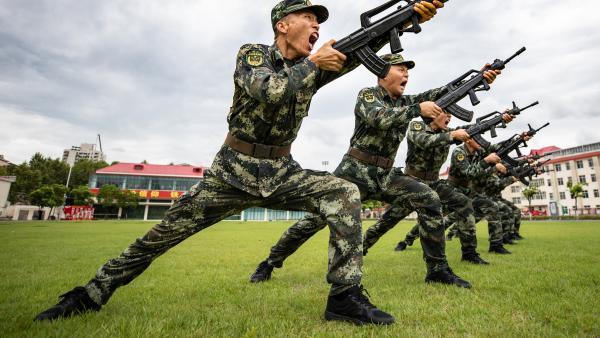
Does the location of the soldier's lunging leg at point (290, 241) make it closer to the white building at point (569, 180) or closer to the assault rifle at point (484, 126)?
the assault rifle at point (484, 126)

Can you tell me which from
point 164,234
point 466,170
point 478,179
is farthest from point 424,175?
point 164,234

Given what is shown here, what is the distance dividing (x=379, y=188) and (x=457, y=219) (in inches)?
103

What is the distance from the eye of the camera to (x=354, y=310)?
243 centimetres

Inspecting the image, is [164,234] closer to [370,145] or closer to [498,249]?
[370,145]

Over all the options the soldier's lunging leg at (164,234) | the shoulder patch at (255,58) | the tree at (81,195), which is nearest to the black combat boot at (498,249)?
the soldier's lunging leg at (164,234)

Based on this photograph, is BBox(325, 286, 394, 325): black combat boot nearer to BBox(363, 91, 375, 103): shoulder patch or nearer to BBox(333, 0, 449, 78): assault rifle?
BBox(333, 0, 449, 78): assault rifle

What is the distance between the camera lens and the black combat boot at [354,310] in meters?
2.38

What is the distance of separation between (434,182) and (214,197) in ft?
14.4

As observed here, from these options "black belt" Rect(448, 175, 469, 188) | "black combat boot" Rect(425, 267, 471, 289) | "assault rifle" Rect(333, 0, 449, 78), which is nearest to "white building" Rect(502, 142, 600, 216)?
"black belt" Rect(448, 175, 469, 188)

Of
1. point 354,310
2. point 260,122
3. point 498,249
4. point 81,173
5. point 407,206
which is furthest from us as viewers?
point 81,173

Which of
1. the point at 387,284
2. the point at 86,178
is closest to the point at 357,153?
the point at 387,284

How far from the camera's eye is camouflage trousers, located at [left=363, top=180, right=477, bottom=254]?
5840 mm

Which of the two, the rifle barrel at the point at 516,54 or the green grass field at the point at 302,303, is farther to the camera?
the rifle barrel at the point at 516,54

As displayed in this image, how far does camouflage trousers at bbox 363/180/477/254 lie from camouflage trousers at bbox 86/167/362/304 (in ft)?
10.8
